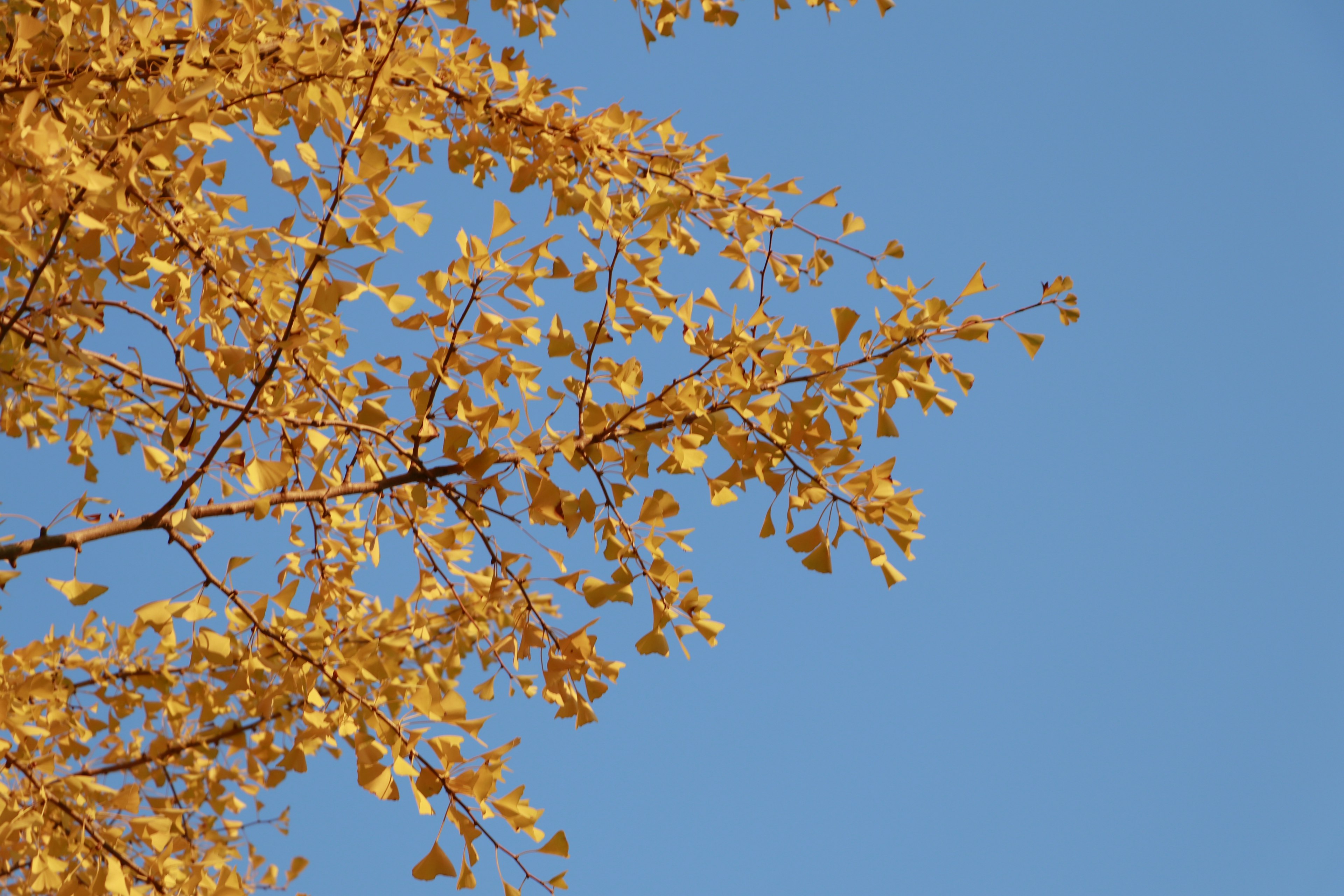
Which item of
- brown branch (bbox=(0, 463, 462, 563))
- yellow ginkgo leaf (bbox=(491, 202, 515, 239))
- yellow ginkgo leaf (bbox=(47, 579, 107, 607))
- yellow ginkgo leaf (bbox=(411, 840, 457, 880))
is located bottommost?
yellow ginkgo leaf (bbox=(411, 840, 457, 880))

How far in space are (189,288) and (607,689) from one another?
3.23 ft

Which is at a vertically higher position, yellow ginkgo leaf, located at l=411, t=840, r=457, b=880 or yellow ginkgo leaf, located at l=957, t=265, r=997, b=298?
yellow ginkgo leaf, located at l=957, t=265, r=997, b=298

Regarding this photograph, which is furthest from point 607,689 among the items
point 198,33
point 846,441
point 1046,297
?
point 198,33

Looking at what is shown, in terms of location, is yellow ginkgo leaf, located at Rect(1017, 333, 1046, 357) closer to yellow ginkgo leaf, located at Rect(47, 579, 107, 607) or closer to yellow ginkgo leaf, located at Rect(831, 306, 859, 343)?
yellow ginkgo leaf, located at Rect(831, 306, 859, 343)

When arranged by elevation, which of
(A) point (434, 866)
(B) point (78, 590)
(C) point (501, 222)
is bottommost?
(A) point (434, 866)

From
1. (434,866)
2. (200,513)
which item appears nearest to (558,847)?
(434,866)

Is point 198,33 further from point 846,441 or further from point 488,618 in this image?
point 488,618

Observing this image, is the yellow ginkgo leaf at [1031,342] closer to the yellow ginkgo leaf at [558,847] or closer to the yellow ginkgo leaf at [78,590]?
the yellow ginkgo leaf at [558,847]

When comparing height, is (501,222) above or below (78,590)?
above

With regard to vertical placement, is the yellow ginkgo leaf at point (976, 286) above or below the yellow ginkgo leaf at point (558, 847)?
above

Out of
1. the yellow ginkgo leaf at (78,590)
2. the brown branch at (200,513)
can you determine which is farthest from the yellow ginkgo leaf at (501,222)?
the yellow ginkgo leaf at (78,590)

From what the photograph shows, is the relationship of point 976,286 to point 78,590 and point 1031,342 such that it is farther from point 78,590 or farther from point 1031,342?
point 78,590

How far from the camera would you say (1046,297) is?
4.98ft

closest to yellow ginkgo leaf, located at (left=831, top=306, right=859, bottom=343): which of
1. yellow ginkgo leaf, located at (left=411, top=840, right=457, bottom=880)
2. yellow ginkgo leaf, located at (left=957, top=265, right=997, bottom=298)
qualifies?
yellow ginkgo leaf, located at (left=957, top=265, right=997, bottom=298)
